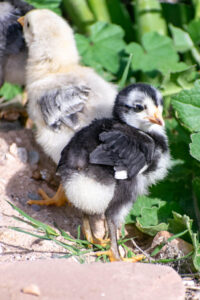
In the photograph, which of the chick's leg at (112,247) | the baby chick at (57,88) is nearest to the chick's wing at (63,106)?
the baby chick at (57,88)

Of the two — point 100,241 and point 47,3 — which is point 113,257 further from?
point 47,3

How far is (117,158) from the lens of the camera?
2555 millimetres

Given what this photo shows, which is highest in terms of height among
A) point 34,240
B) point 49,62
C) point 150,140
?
point 49,62

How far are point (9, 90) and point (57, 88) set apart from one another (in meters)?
1.30

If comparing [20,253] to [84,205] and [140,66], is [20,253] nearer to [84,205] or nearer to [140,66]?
[84,205]

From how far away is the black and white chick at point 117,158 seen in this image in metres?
2.56

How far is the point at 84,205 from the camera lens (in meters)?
2.64

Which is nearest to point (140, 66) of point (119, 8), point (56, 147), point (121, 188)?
point (119, 8)

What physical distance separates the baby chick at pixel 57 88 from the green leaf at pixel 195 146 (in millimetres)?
535

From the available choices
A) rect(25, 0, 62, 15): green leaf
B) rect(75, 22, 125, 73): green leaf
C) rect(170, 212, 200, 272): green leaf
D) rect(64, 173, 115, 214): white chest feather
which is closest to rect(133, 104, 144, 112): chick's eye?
rect(64, 173, 115, 214): white chest feather

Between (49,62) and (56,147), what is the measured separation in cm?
66

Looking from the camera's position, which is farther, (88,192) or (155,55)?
(155,55)

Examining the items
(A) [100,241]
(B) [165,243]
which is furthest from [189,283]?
(A) [100,241]

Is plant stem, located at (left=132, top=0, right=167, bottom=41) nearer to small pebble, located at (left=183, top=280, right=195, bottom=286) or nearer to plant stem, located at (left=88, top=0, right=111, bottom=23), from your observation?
plant stem, located at (left=88, top=0, right=111, bottom=23)
